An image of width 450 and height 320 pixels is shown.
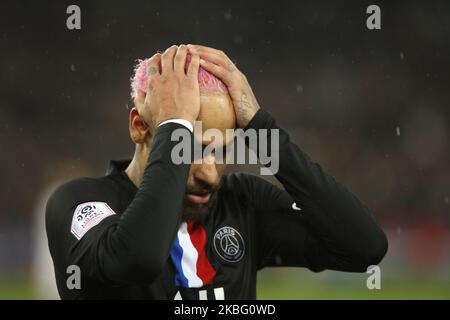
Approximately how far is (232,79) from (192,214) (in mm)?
431

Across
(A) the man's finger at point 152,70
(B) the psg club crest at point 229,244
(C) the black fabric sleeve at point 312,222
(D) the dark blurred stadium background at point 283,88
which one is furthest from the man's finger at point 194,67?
(D) the dark blurred stadium background at point 283,88

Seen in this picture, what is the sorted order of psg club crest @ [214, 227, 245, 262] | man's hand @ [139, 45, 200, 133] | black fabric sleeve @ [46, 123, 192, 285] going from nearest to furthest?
black fabric sleeve @ [46, 123, 192, 285] < man's hand @ [139, 45, 200, 133] < psg club crest @ [214, 227, 245, 262]

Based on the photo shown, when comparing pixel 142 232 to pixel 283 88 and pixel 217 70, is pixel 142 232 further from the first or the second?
pixel 283 88

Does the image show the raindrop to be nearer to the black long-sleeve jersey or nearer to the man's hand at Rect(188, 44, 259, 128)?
the black long-sleeve jersey

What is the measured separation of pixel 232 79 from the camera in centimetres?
196

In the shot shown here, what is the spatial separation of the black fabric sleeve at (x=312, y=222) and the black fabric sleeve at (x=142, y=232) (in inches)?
13.5

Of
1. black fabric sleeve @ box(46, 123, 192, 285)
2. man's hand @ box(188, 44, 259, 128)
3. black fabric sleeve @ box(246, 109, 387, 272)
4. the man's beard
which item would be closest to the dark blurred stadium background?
black fabric sleeve @ box(246, 109, 387, 272)

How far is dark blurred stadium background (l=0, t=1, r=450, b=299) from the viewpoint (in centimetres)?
995

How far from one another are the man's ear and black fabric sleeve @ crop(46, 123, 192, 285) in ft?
0.68

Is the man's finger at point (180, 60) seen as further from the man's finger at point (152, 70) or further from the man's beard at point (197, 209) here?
the man's beard at point (197, 209)

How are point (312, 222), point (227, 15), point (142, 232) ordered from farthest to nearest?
point (227, 15), point (312, 222), point (142, 232)

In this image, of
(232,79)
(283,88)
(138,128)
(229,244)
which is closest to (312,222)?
(229,244)

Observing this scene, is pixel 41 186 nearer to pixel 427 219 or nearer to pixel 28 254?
pixel 28 254

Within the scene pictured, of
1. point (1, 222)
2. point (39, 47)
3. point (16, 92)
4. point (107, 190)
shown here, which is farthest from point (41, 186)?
point (107, 190)
